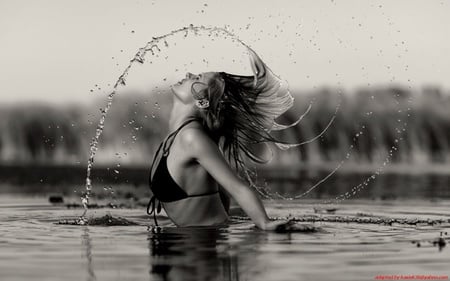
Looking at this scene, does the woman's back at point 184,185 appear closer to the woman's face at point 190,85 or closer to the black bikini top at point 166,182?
the black bikini top at point 166,182

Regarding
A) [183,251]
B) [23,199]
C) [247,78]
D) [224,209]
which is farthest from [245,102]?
[23,199]

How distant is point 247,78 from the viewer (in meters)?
10.5

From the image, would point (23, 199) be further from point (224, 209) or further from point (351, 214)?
point (224, 209)

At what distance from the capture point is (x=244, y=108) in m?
10.4

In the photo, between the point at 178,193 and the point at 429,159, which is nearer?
the point at 178,193

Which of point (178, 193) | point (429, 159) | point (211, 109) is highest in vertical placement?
point (211, 109)

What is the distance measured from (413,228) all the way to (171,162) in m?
2.46

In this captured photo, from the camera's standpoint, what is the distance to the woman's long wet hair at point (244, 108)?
9.89 meters

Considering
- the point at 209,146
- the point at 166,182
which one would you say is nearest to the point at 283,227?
the point at 209,146

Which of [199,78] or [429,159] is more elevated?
[199,78]

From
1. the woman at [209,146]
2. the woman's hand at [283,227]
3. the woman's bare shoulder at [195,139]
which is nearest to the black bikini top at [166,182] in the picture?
the woman at [209,146]

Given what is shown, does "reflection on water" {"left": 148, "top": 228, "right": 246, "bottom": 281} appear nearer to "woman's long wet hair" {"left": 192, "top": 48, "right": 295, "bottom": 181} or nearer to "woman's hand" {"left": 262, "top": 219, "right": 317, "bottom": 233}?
"woman's hand" {"left": 262, "top": 219, "right": 317, "bottom": 233}

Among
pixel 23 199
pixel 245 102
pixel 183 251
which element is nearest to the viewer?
pixel 183 251

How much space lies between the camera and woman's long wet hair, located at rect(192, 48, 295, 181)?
32.4ft
